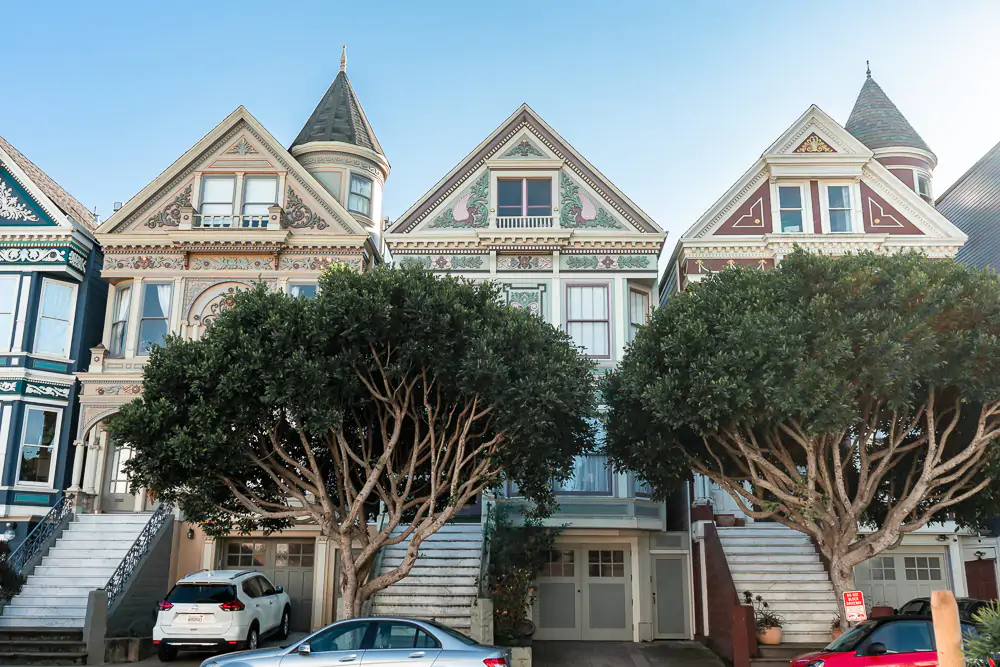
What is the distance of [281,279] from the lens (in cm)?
2703

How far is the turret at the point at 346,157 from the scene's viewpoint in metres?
30.8

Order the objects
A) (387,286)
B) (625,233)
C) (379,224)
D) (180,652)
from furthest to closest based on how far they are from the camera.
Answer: (379,224), (625,233), (180,652), (387,286)

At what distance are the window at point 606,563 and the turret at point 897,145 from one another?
1737 cm

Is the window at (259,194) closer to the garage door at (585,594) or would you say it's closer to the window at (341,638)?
the garage door at (585,594)

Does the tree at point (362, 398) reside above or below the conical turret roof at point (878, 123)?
below

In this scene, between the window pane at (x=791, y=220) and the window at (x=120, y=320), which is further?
the window at (x=120, y=320)

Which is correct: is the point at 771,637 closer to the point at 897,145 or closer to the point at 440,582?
the point at 440,582

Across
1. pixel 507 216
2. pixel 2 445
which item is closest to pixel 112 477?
pixel 2 445

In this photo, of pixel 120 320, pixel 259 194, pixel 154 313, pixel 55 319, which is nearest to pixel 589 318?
pixel 259 194

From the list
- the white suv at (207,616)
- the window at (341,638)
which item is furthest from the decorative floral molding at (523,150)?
the window at (341,638)

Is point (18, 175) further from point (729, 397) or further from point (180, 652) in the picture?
point (729, 397)

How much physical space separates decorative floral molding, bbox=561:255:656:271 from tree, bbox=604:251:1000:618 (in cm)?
755

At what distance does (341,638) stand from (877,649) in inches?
341

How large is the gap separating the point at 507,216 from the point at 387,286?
9.75 m
